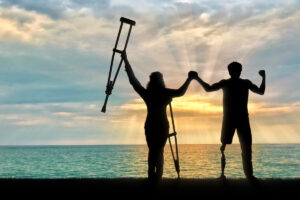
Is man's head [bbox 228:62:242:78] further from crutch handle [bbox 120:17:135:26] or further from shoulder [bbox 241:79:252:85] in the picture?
crutch handle [bbox 120:17:135:26]

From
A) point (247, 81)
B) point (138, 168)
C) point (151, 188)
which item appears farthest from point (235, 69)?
point (138, 168)

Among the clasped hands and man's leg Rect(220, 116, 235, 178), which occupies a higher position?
the clasped hands

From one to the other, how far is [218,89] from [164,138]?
1.77 m

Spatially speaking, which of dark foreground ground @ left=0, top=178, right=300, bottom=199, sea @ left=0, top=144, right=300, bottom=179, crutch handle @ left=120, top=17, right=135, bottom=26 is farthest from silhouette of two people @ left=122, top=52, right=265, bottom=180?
sea @ left=0, top=144, right=300, bottom=179

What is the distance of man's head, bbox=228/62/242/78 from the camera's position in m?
7.36

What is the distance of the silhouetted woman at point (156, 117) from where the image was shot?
6379 mm

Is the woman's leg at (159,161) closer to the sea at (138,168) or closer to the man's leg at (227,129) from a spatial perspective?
the man's leg at (227,129)

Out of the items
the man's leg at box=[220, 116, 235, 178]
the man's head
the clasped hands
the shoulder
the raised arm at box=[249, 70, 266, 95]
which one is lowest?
the man's leg at box=[220, 116, 235, 178]

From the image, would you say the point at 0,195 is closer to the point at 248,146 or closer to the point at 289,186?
the point at 248,146

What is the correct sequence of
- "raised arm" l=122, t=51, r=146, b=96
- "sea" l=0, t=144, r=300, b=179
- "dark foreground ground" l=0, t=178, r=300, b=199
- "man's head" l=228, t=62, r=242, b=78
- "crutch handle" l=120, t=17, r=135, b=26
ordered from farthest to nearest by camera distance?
"sea" l=0, t=144, r=300, b=179 → "crutch handle" l=120, t=17, r=135, b=26 → "man's head" l=228, t=62, r=242, b=78 → "dark foreground ground" l=0, t=178, r=300, b=199 → "raised arm" l=122, t=51, r=146, b=96

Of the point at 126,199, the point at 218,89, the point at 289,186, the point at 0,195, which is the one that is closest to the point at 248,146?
the point at 218,89

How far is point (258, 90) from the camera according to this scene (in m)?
7.48

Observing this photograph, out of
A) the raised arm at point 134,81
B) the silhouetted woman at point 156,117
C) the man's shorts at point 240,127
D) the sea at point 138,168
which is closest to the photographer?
the silhouetted woman at point 156,117

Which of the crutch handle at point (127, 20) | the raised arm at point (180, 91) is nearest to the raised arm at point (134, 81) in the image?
the raised arm at point (180, 91)
